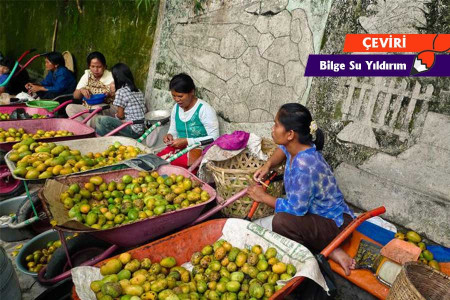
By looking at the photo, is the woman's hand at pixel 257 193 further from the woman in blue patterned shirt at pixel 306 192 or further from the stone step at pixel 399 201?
the stone step at pixel 399 201

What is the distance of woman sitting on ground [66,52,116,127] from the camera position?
5.49 m

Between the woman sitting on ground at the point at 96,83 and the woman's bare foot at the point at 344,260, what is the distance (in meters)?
4.43

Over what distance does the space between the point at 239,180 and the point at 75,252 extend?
1.59 metres

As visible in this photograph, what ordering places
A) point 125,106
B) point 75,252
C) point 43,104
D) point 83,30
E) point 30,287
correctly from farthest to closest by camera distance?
point 83,30 → point 43,104 → point 125,106 → point 30,287 → point 75,252

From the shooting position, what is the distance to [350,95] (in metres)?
3.37

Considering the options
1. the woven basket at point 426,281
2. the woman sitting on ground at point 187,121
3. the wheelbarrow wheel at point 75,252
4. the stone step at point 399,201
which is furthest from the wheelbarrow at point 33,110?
the woven basket at point 426,281

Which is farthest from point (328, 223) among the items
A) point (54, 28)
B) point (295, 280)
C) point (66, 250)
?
point (54, 28)

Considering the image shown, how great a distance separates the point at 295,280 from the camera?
6.48 feet

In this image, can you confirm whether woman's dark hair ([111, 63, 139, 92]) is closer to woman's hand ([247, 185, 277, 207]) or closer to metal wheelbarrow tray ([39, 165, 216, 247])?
metal wheelbarrow tray ([39, 165, 216, 247])

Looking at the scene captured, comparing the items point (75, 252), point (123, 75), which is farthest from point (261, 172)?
point (123, 75)

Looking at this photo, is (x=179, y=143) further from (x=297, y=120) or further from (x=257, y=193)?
(x=297, y=120)

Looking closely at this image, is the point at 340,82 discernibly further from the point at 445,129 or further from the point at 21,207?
the point at 21,207

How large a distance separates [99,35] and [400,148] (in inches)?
287

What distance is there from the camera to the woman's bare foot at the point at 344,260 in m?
2.58
